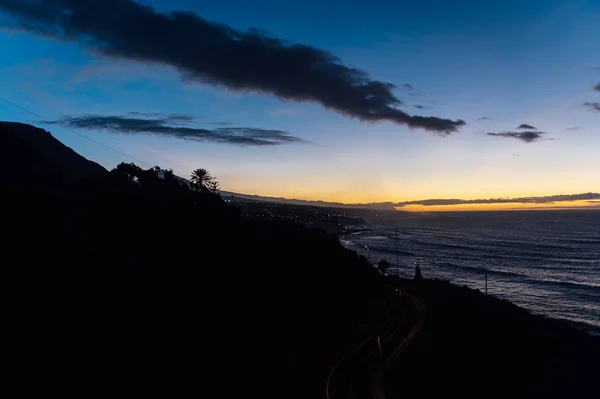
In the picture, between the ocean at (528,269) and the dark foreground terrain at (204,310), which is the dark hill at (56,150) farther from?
the ocean at (528,269)

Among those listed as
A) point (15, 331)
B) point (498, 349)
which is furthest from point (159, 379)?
point (498, 349)

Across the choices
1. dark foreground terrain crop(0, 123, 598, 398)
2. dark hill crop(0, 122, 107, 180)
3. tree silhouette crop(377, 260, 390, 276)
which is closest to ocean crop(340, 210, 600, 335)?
tree silhouette crop(377, 260, 390, 276)

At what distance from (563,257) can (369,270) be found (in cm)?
8891

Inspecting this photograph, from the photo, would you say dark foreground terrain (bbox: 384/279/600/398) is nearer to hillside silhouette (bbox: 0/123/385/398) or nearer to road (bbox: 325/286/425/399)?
road (bbox: 325/286/425/399)

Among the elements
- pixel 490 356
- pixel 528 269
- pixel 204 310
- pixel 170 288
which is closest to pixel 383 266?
pixel 490 356

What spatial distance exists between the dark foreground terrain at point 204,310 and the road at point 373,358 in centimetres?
95

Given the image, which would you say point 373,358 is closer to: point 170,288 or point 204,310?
point 204,310

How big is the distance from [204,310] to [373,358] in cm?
1414

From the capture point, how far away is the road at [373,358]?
25875 mm

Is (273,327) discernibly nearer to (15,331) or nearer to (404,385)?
(404,385)

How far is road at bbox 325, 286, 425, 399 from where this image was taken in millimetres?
25875

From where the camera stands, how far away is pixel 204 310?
29922mm

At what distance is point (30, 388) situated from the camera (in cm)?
1709

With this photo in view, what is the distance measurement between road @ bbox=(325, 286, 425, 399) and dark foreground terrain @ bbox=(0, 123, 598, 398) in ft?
3.12
